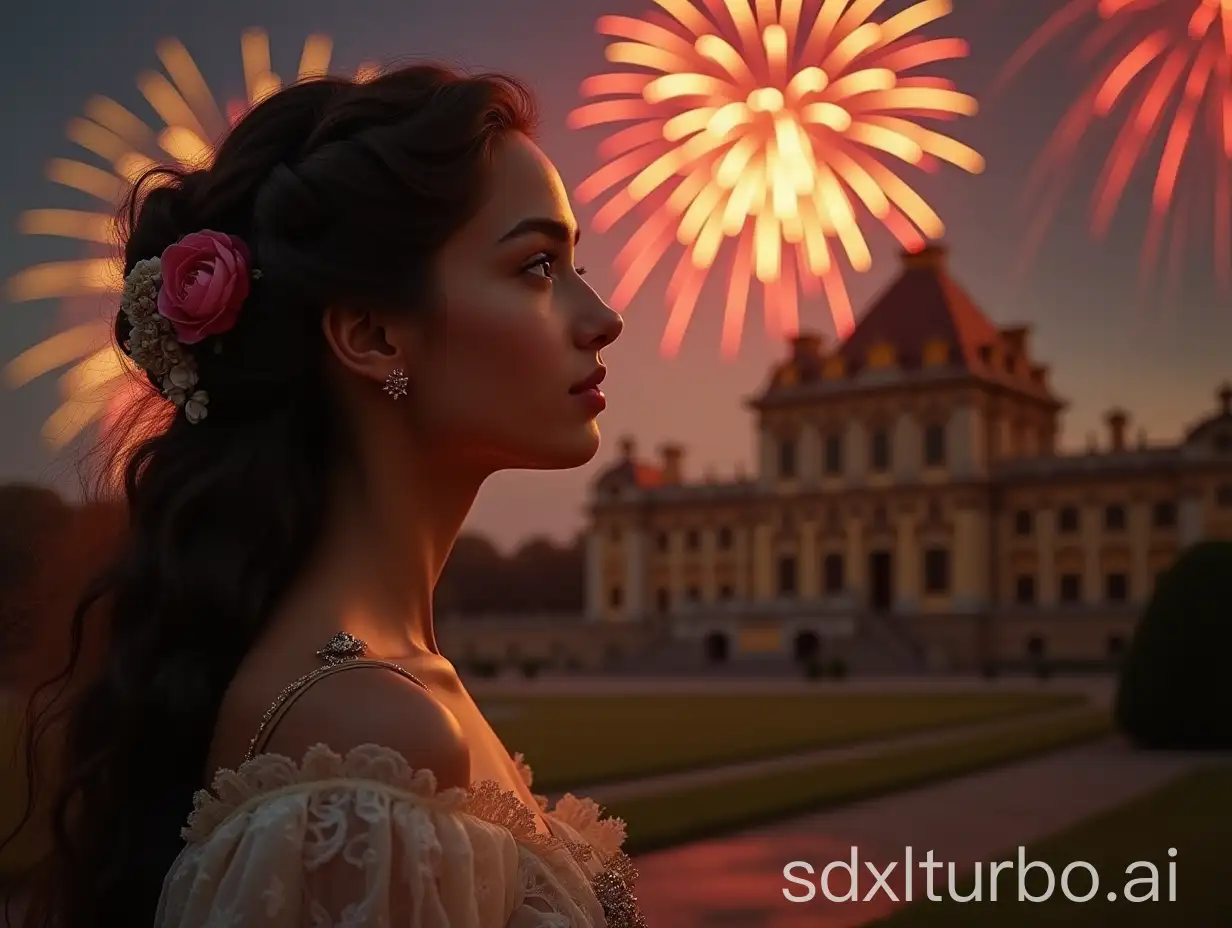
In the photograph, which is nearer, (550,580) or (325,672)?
(325,672)

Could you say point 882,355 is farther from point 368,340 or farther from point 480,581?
point 368,340

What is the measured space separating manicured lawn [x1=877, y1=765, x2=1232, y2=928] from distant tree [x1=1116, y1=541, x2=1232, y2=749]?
5638 millimetres

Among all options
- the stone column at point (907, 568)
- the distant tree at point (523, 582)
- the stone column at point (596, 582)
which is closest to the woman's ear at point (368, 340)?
the stone column at point (907, 568)

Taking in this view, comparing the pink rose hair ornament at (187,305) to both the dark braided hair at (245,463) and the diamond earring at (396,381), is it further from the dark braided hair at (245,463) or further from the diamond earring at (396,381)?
the diamond earring at (396,381)

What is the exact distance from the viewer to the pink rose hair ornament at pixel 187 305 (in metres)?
1.61

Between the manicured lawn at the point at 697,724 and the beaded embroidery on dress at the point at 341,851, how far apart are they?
34.3ft

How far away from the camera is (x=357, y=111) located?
1663 mm

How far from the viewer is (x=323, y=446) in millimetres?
1690

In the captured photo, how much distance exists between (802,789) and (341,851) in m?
11.0

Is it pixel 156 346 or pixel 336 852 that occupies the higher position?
pixel 156 346

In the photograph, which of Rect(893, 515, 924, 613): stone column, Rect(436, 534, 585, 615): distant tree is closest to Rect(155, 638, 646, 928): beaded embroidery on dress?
Rect(893, 515, 924, 613): stone column

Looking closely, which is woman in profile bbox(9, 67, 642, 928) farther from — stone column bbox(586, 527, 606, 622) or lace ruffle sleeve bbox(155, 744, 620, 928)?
stone column bbox(586, 527, 606, 622)

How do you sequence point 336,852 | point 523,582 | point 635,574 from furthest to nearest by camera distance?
point 523,582 → point 635,574 → point 336,852

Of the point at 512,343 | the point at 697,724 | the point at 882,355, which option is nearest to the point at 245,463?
the point at 512,343
